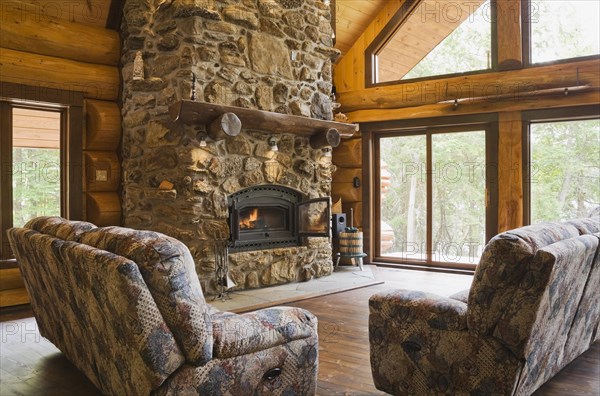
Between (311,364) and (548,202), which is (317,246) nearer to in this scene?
(548,202)

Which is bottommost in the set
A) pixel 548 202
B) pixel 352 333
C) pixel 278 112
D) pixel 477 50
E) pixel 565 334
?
pixel 352 333

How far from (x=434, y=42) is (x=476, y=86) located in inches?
38.2

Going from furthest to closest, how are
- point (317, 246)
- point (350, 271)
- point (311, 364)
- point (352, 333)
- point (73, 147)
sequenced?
point (350, 271) < point (317, 246) < point (73, 147) < point (352, 333) < point (311, 364)

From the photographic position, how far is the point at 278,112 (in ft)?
19.0

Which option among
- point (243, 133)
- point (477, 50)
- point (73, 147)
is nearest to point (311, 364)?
point (243, 133)

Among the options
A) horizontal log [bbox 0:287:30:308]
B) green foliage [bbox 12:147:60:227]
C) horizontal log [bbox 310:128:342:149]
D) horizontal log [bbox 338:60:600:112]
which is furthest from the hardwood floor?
horizontal log [bbox 338:60:600:112]

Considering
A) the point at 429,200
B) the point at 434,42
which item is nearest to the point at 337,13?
the point at 434,42

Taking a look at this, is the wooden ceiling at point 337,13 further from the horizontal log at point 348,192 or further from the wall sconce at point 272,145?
the wall sconce at point 272,145

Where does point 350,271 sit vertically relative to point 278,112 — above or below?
below

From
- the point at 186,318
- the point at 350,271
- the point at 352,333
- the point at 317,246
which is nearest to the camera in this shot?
the point at 186,318

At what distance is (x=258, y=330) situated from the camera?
2.30 meters

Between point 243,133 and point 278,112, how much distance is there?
55 centimetres

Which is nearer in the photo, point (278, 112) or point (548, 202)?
point (278, 112)

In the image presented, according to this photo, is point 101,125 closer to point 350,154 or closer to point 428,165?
point 350,154
